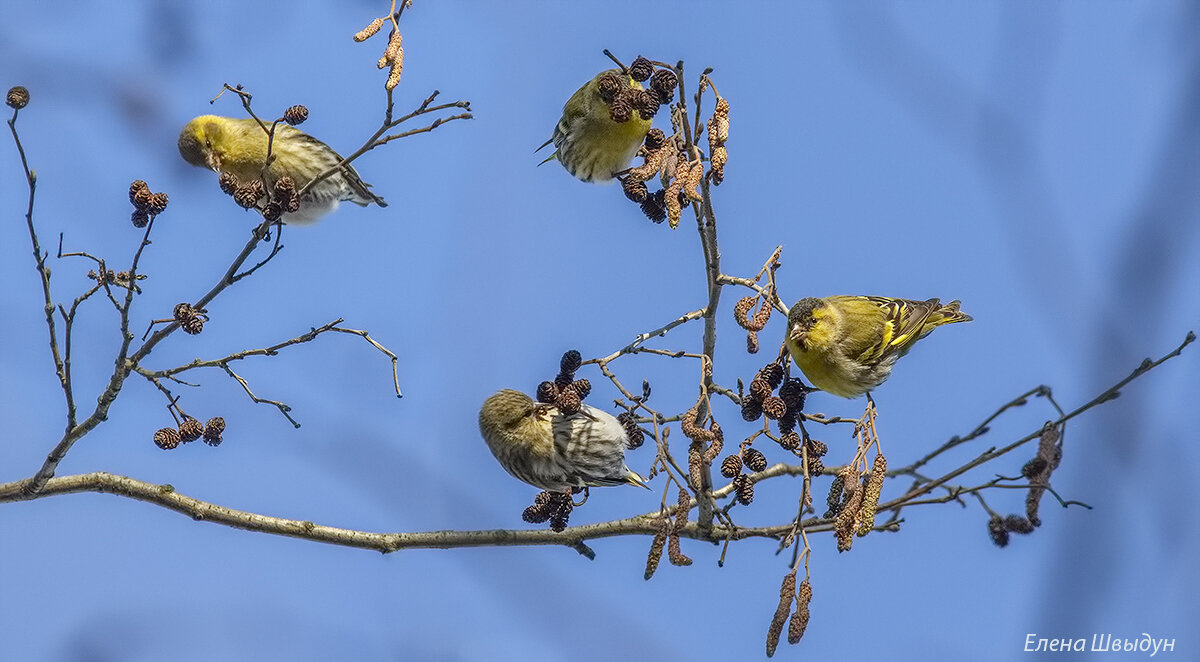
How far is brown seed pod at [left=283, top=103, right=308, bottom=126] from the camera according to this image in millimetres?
3252

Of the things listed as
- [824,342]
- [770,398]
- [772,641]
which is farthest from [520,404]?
[772,641]

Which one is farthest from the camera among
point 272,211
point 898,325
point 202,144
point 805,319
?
point 202,144

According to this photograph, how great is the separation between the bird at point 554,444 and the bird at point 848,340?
40.3 inches

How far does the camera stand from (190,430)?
354 cm

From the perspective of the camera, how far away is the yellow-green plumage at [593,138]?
5.13 metres

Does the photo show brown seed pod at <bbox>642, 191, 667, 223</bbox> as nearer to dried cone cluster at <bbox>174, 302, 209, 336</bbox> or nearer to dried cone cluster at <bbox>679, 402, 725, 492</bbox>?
→ dried cone cluster at <bbox>679, 402, 725, 492</bbox>

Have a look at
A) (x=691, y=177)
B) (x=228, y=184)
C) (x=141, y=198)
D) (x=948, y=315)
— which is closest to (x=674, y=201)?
(x=691, y=177)

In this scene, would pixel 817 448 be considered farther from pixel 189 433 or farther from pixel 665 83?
pixel 189 433

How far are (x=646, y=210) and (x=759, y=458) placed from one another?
1.08m

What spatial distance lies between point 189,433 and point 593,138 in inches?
99.3

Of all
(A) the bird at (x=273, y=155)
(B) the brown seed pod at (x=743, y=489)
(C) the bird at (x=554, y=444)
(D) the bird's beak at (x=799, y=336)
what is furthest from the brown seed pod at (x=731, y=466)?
(A) the bird at (x=273, y=155)

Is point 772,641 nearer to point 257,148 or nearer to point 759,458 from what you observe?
point 759,458

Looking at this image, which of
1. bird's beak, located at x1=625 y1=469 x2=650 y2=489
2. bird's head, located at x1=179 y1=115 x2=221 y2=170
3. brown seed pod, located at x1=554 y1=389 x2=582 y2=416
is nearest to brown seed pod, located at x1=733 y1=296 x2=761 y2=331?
brown seed pod, located at x1=554 y1=389 x2=582 y2=416

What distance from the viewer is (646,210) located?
381 cm
